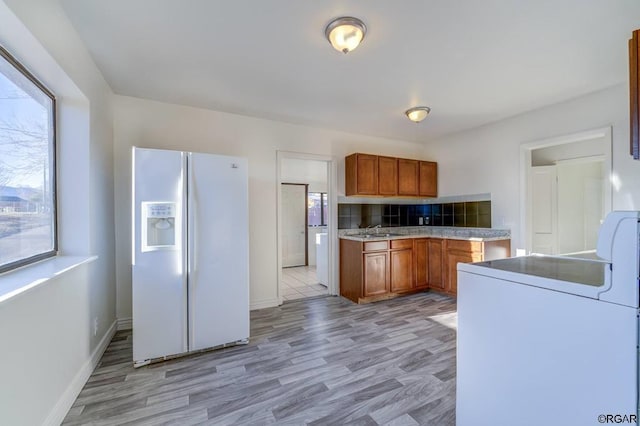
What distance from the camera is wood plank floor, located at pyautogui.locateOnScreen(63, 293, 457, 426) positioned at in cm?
173

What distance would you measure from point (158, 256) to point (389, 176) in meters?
3.31

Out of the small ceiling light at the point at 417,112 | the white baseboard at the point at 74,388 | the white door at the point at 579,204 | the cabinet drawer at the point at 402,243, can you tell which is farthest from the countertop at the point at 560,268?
the white door at the point at 579,204

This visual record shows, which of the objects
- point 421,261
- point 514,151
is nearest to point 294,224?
point 421,261

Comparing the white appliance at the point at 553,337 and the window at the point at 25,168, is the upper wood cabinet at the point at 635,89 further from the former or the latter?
the window at the point at 25,168

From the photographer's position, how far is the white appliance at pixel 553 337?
0.87m

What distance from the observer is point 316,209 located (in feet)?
23.7

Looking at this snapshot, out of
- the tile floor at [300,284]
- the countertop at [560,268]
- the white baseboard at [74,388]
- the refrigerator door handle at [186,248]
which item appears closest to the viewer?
the countertop at [560,268]

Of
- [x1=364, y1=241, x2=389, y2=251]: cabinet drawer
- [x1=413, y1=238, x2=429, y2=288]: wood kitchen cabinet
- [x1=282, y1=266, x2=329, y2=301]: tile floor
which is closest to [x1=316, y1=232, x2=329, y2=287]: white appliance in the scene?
[x1=282, y1=266, x2=329, y2=301]: tile floor

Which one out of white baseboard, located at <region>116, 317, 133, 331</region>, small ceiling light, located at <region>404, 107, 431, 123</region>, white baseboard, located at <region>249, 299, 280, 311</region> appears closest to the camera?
white baseboard, located at <region>116, 317, 133, 331</region>

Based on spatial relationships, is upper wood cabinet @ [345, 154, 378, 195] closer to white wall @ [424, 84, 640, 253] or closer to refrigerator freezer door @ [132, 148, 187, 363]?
white wall @ [424, 84, 640, 253]

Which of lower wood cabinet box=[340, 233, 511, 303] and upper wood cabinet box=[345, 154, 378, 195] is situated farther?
upper wood cabinet box=[345, 154, 378, 195]

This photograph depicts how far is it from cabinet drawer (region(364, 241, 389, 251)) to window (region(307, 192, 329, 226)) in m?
3.38

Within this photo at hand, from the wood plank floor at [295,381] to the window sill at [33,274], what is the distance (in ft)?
3.10

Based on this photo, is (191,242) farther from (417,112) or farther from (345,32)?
(417,112)
